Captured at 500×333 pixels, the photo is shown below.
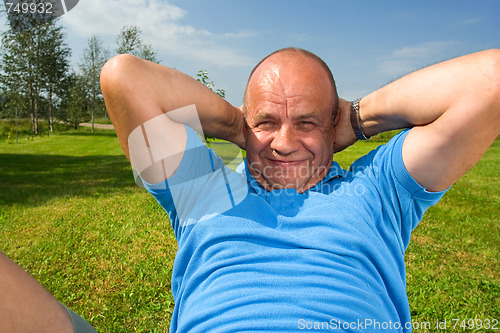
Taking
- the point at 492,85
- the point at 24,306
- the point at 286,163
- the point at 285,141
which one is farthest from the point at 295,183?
the point at 24,306

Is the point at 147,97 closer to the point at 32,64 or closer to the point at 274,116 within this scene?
the point at 274,116

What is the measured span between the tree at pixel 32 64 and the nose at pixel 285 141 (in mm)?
29828

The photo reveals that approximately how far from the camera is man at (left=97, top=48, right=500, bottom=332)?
155 centimetres

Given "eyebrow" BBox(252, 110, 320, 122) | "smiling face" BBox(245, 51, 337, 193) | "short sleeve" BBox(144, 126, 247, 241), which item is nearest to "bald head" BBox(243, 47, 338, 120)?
"smiling face" BBox(245, 51, 337, 193)

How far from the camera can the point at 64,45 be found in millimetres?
29672

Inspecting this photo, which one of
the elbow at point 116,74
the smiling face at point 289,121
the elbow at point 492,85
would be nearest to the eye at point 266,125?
the smiling face at point 289,121

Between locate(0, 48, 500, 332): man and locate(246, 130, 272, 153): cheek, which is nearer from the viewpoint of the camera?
locate(0, 48, 500, 332): man

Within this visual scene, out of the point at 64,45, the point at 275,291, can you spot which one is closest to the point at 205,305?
the point at 275,291

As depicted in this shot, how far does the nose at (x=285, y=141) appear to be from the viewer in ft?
6.49

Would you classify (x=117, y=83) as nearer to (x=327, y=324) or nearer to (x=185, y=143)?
(x=185, y=143)

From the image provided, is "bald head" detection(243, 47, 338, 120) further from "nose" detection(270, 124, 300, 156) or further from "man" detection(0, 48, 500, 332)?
"nose" detection(270, 124, 300, 156)

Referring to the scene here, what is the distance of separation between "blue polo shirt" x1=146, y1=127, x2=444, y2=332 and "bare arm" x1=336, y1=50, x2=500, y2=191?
0.31 feet

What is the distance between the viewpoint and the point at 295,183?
207 cm

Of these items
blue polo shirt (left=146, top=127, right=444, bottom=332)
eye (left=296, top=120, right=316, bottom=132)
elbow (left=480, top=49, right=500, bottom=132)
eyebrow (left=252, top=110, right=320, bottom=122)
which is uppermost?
elbow (left=480, top=49, right=500, bottom=132)
